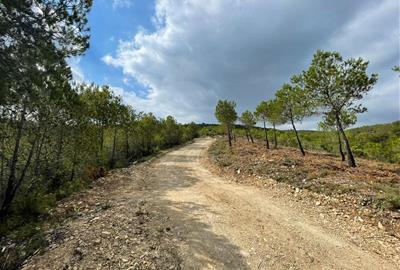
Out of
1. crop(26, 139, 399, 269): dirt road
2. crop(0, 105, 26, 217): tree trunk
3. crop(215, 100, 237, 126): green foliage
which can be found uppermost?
crop(215, 100, 237, 126): green foliage

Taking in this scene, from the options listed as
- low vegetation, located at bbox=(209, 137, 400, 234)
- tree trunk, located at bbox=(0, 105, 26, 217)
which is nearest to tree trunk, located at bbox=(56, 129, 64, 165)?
tree trunk, located at bbox=(0, 105, 26, 217)

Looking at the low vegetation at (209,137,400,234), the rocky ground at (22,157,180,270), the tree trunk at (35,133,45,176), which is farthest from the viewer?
the tree trunk at (35,133,45,176)

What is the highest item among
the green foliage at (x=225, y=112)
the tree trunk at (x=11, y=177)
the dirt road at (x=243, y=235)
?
the green foliage at (x=225, y=112)

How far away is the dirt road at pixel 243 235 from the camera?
579 centimetres

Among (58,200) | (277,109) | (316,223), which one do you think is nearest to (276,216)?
(316,223)

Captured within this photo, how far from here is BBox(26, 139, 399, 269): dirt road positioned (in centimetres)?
579

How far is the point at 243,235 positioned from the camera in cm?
713

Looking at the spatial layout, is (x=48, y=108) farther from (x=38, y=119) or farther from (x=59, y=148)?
(x=59, y=148)

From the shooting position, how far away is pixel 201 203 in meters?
10.2

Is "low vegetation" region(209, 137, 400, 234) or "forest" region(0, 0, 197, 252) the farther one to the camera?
"low vegetation" region(209, 137, 400, 234)

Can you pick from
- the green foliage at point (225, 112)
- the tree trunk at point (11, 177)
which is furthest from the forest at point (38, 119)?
the green foliage at point (225, 112)

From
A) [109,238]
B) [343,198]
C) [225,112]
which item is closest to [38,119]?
[109,238]

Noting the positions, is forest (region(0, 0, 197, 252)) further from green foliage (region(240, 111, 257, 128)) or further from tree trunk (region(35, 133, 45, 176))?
green foliage (region(240, 111, 257, 128))

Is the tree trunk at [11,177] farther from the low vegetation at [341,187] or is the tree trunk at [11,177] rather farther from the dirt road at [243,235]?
the low vegetation at [341,187]
